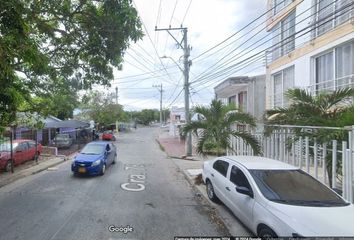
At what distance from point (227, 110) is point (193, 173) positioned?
4740mm

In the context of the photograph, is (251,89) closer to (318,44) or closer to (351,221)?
(318,44)

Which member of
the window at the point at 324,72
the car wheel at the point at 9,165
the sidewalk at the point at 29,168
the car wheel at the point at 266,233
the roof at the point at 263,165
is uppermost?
the window at the point at 324,72

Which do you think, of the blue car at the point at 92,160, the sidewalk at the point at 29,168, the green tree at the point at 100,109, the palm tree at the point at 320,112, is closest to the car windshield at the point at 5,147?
the sidewalk at the point at 29,168

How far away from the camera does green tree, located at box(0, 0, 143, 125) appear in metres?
6.74

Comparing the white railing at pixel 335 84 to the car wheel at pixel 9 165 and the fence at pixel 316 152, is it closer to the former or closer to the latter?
the fence at pixel 316 152

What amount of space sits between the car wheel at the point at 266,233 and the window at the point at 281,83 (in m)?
14.2

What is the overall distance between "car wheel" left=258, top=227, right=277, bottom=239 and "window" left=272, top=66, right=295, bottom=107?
46.5 feet

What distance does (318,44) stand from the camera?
650 inches

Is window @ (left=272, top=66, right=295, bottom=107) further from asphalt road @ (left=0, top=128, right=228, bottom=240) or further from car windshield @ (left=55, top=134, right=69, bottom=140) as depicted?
car windshield @ (left=55, top=134, right=69, bottom=140)

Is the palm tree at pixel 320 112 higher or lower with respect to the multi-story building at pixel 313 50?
lower

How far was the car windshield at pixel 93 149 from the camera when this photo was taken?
17.3 meters

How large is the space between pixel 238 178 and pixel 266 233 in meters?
2.05

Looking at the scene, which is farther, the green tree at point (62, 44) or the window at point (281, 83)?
the window at point (281, 83)

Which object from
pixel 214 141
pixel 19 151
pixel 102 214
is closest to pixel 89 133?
pixel 19 151
